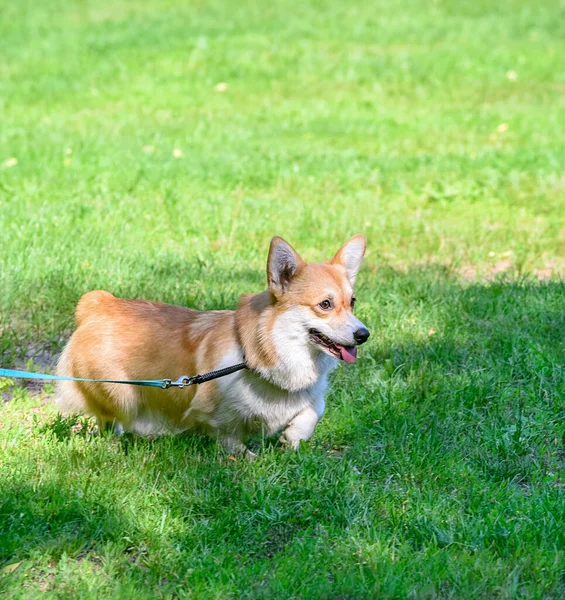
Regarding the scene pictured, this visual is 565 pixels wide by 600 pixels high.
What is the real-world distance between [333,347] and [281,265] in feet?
1.44

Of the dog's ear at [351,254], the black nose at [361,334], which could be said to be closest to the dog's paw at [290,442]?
the black nose at [361,334]

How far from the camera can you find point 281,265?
3.99 meters

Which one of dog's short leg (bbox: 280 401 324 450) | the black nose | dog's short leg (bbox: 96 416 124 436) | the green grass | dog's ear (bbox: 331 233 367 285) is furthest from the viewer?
dog's short leg (bbox: 96 416 124 436)

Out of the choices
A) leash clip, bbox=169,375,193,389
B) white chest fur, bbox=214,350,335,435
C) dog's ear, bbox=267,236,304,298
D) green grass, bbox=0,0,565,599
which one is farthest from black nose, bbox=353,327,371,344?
leash clip, bbox=169,375,193,389

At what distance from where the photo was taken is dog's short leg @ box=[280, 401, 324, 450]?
4129mm

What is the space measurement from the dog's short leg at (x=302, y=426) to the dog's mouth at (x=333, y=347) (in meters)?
0.35

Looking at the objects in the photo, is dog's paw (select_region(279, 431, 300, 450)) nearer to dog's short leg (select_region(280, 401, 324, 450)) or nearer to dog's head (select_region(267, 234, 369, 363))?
dog's short leg (select_region(280, 401, 324, 450))

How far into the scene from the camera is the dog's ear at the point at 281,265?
3934mm

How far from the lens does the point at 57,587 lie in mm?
3205

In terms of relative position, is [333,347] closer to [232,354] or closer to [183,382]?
[232,354]

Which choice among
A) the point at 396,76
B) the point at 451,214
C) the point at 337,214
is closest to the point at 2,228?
the point at 337,214

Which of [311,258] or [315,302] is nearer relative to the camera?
[315,302]

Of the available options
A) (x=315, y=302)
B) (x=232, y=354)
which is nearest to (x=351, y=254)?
(x=315, y=302)

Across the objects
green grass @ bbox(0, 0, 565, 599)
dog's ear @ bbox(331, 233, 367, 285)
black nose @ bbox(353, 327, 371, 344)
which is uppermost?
dog's ear @ bbox(331, 233, 367, 285)
